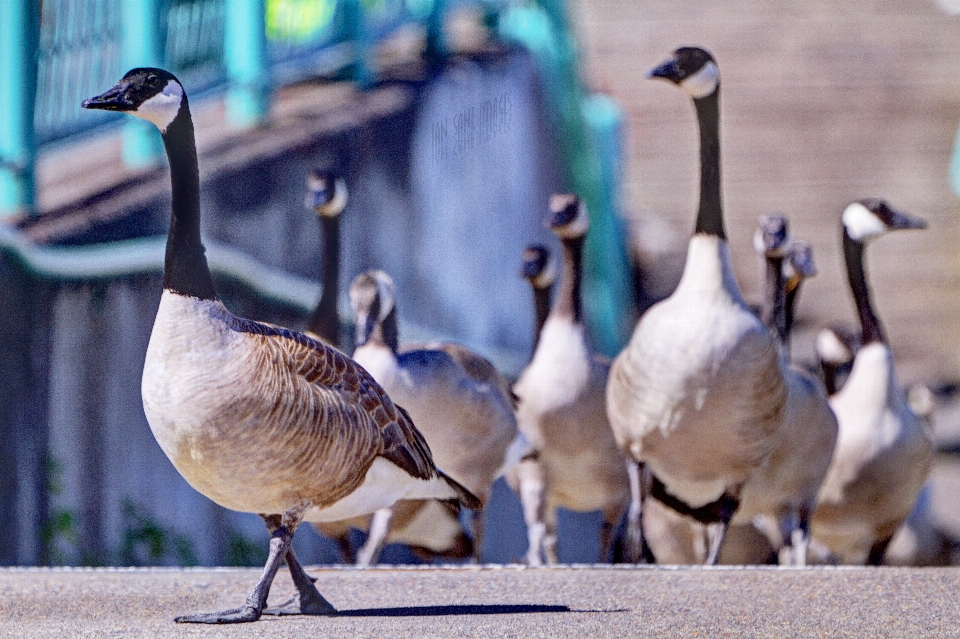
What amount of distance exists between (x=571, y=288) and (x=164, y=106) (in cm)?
356

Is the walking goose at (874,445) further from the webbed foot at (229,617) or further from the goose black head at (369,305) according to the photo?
the webbed foot at (229,617)

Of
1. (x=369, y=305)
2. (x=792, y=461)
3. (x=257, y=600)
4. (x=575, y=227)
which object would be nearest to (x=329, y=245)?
(x=369, y=305)

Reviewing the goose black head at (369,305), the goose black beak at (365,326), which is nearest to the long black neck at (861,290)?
the goose black head at (369,305)

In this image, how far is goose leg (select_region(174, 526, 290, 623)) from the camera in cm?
466

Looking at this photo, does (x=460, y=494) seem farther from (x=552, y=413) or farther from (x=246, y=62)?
(x=246, y=62)

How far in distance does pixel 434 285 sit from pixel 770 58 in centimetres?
709

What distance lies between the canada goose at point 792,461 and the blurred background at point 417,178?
270cm

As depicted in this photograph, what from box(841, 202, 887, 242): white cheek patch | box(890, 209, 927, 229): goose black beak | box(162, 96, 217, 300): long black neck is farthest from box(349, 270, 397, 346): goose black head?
box(890, 209, 927, 229): goose black beak

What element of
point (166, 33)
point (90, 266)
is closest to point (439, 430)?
point (90, 266)

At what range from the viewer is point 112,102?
4.72m

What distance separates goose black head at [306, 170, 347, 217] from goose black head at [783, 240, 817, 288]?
2.89 metres

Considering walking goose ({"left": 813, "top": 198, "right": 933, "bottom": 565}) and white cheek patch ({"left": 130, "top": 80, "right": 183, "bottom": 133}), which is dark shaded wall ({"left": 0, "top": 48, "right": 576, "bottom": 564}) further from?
white cheek patch ({"left": 130, "top": 80, "right": 183, "bottom": 133})

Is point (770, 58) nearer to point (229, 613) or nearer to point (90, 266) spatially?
point (90, 266)

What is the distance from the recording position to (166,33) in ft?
27.8
